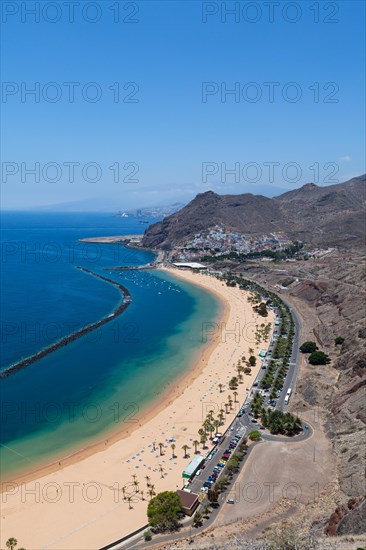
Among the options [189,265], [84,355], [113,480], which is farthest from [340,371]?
[189,265]

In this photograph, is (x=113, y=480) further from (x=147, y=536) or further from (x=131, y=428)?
(x=131, y=428)

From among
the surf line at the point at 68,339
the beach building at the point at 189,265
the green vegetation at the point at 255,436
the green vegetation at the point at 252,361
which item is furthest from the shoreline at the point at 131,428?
the beach building at the point at 189,265

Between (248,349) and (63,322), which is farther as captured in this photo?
(63,322)

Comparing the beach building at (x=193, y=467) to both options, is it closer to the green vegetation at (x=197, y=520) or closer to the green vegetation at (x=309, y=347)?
the green vegetation at (x=197, y=520)

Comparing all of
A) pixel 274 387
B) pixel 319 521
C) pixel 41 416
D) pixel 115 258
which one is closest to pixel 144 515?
pixel 319 521

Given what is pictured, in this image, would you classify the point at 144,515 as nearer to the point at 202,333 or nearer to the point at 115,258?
the point at 202,333

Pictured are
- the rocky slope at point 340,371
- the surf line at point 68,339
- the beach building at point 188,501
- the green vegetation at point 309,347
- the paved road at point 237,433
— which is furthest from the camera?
the green vegetation at point 309,347

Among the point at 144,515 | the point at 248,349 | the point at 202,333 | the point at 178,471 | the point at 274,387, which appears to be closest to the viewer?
the point at 144,515
